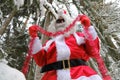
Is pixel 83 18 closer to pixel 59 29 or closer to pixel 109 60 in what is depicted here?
pixel 59 29

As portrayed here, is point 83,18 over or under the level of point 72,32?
over

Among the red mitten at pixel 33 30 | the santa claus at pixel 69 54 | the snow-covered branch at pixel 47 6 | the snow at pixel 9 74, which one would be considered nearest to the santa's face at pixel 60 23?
the santa claus at pixel 69 54

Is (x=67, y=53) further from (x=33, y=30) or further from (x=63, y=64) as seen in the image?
(x=33, y=30)

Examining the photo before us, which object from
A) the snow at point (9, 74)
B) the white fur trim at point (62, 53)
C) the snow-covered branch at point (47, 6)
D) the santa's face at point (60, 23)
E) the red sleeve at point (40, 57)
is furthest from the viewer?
the snow-covered branch at point (47, 6)

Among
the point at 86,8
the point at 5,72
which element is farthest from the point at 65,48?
the point at 86,8

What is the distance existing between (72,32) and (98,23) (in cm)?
93

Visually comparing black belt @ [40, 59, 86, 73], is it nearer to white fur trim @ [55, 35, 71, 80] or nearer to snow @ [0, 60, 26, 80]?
white fur trim @ [55, 35, 71, 80]

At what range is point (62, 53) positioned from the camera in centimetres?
271

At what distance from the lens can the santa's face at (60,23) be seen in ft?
9.57

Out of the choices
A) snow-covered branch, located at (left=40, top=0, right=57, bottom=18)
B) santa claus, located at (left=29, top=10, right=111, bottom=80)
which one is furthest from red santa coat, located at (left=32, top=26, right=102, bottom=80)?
snow-covered branch, located at (left=40, top=0, right=57, bottom=18)

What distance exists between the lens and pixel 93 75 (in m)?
2.65

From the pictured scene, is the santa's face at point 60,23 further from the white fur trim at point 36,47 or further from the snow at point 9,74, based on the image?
the snow at point 9,74

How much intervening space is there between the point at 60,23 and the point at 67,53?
0.35 meters

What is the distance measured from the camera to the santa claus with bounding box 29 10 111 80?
2.66m
